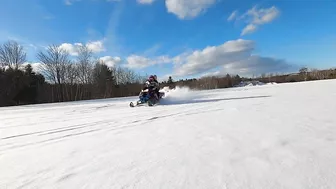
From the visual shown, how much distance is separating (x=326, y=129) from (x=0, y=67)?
37189mm

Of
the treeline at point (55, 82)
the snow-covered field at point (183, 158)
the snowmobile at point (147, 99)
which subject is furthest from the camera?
the treeline at point (55, 82)

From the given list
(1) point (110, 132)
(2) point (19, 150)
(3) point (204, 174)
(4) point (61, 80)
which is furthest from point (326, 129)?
(4) point (61, 80)

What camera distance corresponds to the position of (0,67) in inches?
1180

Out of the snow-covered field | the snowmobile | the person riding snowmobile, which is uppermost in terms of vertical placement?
the person riding snowmobile

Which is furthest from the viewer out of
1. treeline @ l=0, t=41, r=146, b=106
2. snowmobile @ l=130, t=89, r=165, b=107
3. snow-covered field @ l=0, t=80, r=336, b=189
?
treeline @ l=0, t=41, r=146, b=106

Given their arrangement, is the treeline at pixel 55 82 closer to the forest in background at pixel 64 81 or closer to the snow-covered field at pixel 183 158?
the forest in background at pixel 64 81

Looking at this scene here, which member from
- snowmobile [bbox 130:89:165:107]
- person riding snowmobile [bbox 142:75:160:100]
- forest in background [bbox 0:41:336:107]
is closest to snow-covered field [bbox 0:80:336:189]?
snowmobile [bbox 130:89:165:107]

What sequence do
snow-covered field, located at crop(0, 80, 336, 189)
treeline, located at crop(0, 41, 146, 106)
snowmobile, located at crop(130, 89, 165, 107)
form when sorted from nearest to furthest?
snow-covered field, located at crop(0, 80, 336, 189)
snowmobile, located at crop(130, 89, 165, 107)
treeline, located at crop(0, 41, 146, 106)

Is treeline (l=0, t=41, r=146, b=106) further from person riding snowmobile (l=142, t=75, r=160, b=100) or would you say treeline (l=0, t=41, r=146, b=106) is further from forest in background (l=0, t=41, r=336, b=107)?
person riding snowmobile (l=142, t=75, r=160, b=100)

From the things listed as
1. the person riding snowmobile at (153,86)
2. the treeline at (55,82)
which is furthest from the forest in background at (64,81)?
the person riding snowmobile at (153,86)

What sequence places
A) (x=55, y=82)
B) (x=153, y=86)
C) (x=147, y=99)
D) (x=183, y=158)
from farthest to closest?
(x=55, y=82) → (x=153, y=86) → (x=147, y=99) → (x=183, y=158)

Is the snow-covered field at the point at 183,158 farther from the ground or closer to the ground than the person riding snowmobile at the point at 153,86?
closer to the ground

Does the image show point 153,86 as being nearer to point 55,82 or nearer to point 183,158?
point 183,158

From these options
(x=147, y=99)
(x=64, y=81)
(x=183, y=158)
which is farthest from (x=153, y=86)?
(x=64, y=81)
